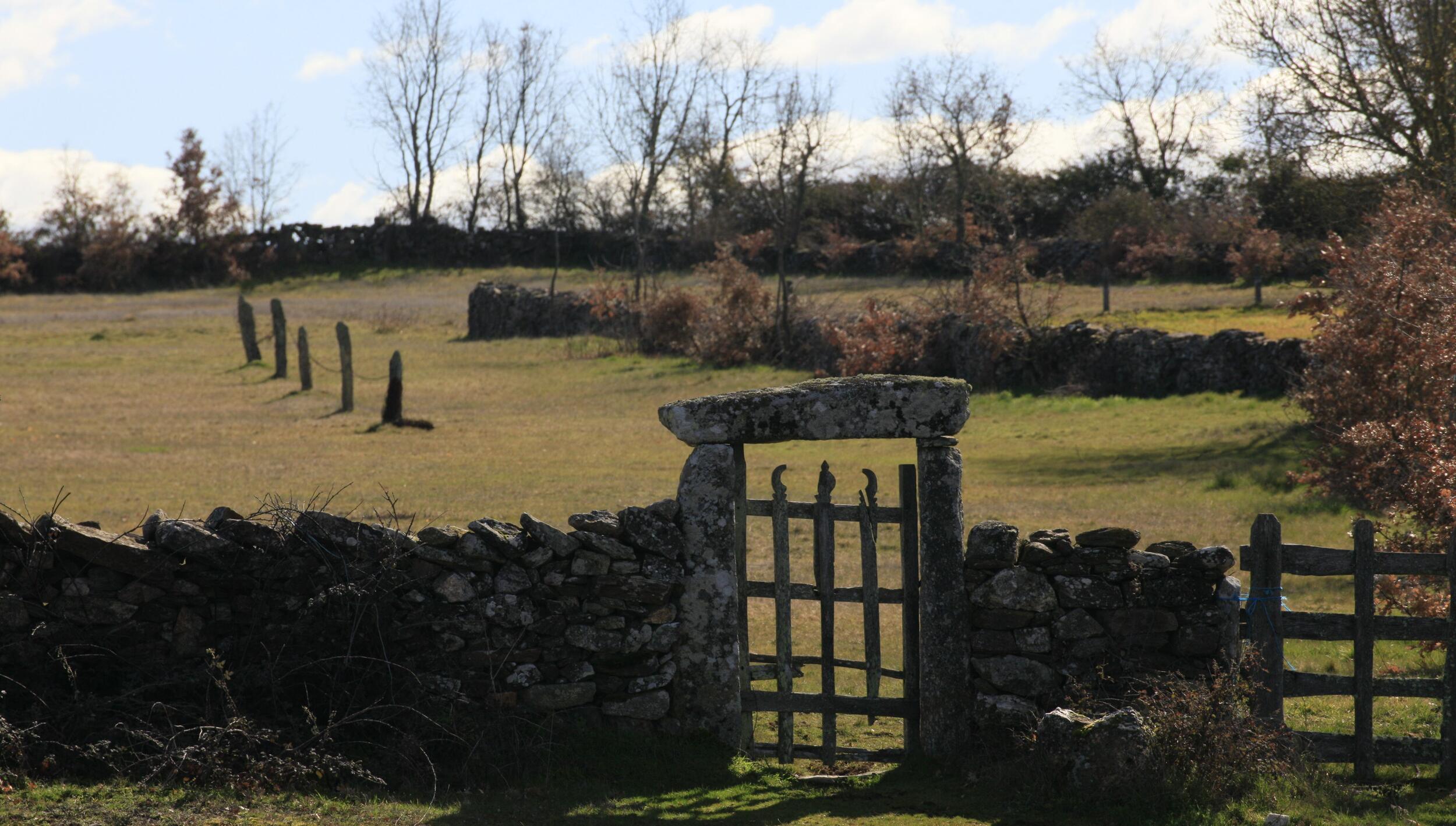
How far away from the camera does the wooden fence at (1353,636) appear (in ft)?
22.9

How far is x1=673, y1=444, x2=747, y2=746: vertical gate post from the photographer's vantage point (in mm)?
7535

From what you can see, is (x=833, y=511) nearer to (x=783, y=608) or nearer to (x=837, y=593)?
(x=837, y=593)

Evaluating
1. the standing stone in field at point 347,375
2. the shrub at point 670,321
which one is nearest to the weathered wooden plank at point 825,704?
the standing stone in field at point 347,375

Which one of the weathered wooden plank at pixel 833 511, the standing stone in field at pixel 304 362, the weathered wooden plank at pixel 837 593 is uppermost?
the standing stone in field at pixel 304 362

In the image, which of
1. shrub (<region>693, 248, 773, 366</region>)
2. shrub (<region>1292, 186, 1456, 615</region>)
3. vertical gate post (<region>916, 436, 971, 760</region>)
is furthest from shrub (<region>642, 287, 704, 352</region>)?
vertical gate post (<region>916, 436, 971, 760</region>)

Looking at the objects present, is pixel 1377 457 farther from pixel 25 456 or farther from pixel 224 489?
pixel 25 456

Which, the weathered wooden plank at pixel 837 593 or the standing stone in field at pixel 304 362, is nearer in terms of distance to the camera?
the weathered wooden plank at pixel 837 593

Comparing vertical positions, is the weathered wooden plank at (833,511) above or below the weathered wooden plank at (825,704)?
above

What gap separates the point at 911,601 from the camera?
764 cm

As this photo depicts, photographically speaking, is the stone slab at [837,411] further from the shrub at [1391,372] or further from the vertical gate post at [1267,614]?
the shrub at [1391,372]

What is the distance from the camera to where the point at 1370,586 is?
22.9 feet

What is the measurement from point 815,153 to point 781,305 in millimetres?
10448

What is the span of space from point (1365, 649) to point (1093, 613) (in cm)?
153

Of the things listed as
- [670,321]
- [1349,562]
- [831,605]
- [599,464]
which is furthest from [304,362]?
[1349,562]
